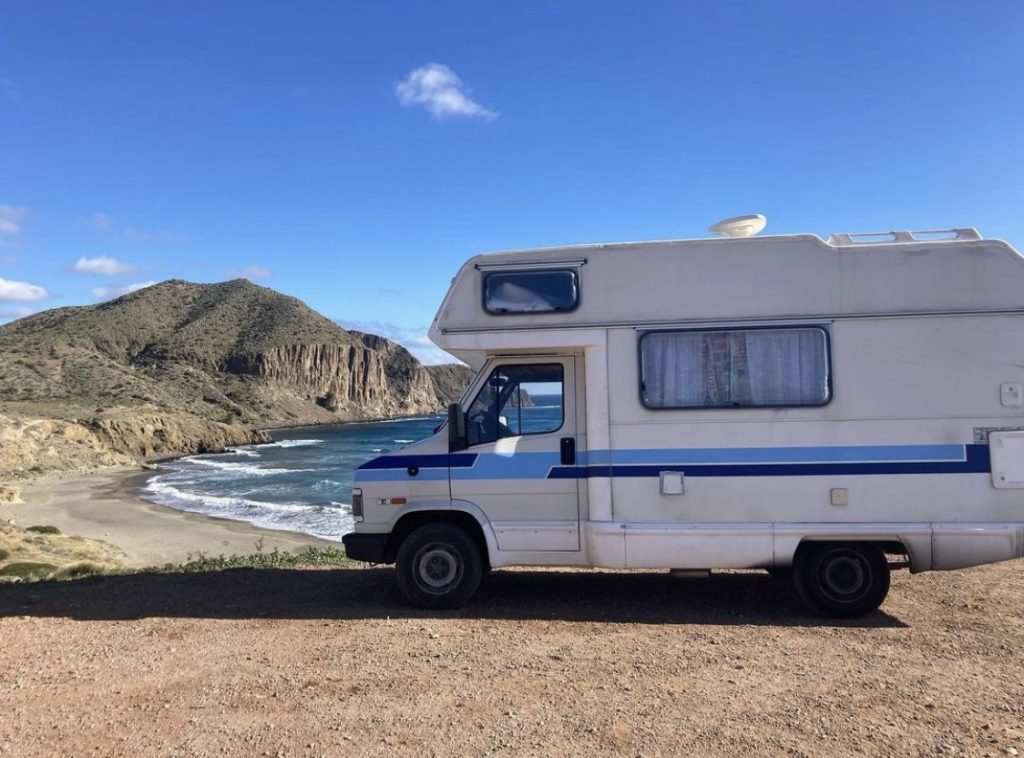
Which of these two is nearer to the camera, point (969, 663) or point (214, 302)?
point (969, 663)

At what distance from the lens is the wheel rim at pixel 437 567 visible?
6922 millimetres

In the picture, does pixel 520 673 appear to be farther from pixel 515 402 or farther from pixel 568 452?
pixel 515 402

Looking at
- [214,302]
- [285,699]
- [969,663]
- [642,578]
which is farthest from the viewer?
[214,302]

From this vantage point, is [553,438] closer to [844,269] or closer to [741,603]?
[741,603]

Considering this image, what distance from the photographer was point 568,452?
682cm

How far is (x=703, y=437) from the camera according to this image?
6.59 m

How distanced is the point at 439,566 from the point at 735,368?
3359mm

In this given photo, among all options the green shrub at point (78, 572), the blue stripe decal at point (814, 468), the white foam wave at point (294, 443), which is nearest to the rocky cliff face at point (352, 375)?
the white foam wave at point (294, 443)

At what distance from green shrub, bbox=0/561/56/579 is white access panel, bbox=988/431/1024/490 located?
11.7m

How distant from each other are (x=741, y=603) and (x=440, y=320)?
4.03 m

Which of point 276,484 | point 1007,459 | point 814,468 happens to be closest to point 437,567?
point 814,468

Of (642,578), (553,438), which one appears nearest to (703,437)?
(553,438)

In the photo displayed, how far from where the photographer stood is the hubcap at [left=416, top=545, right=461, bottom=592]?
22.7ft

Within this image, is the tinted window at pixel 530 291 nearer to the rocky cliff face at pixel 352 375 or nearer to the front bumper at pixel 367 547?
the front bumper at pixel 367 547
